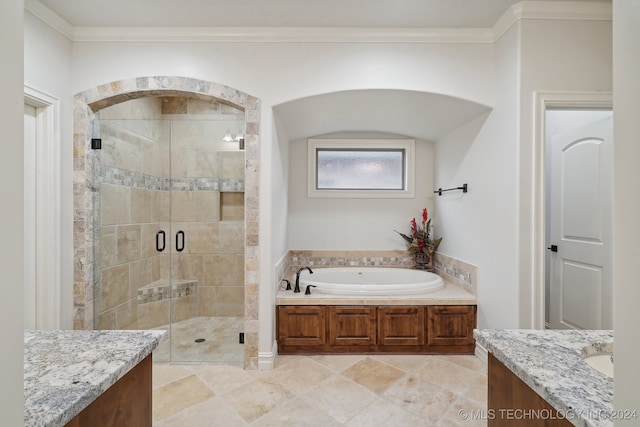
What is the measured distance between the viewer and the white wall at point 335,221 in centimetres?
354

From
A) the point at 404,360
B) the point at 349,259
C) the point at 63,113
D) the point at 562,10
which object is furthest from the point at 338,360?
the point at 562,10

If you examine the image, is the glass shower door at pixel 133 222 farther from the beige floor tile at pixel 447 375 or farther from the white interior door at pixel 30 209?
the beige floor tile at pixel 447 375

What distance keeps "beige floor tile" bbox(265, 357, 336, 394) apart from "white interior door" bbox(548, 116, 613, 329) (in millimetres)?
2131

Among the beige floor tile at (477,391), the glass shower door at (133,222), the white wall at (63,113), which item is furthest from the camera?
the glass shower door at (133,222)

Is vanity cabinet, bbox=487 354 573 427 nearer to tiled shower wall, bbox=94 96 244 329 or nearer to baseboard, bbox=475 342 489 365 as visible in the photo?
baseboard, bbox=475 342 489 365

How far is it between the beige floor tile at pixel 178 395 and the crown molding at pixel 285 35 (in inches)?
99.6

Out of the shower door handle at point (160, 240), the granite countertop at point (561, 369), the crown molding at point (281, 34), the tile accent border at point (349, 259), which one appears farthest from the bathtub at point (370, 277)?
the crown molding at point (281, 34)

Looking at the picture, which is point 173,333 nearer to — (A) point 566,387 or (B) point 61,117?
(B) point 61,117

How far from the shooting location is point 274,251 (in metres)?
2.49

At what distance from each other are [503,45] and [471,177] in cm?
102

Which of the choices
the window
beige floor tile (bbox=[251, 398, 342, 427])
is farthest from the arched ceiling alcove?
beige floor tile (bbox=[251, 398, 342, 427])

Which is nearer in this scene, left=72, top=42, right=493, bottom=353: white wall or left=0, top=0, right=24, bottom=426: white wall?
left=0, top=0, right=24, bottom=426: white wall

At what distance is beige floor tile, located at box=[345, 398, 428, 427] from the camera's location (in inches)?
66.7

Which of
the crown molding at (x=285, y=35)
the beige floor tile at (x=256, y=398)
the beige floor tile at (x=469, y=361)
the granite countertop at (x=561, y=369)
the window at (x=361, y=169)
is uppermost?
the crown molding at (x=285, y=35)
